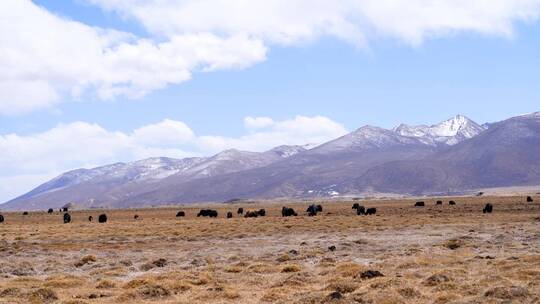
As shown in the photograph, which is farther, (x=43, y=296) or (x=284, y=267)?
(x=284, y=267)

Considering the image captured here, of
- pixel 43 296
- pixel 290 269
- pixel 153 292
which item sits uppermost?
pixel 43 296

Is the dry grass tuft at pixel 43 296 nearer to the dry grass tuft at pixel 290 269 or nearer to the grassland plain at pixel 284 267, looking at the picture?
the grassland plain at pixel 284 267

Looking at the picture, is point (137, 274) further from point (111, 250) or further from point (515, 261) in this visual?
point (515, 261)

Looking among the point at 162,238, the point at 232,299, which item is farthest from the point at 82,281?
the point at 162,238

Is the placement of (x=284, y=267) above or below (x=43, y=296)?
below

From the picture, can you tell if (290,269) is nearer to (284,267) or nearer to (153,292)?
(284,267)

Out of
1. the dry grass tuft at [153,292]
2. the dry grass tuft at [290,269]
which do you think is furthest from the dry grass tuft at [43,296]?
the dry grass tuft at [290,269]

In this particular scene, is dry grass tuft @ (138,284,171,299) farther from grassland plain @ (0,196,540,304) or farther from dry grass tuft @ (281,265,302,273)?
dry grass tuft @ (281,265,302,273)

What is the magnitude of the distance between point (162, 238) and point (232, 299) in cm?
2575

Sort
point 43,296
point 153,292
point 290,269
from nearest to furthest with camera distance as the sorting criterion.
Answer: point 43,296
point 153,292
point 290,269

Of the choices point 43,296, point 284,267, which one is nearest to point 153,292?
point 43,296

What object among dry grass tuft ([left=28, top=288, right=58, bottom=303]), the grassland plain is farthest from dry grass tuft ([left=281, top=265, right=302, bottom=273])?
dry grass tuft ([left=28, top=288, right=58, bottom=303])

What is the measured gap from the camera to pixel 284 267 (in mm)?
25031

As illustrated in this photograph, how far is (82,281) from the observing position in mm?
23203
